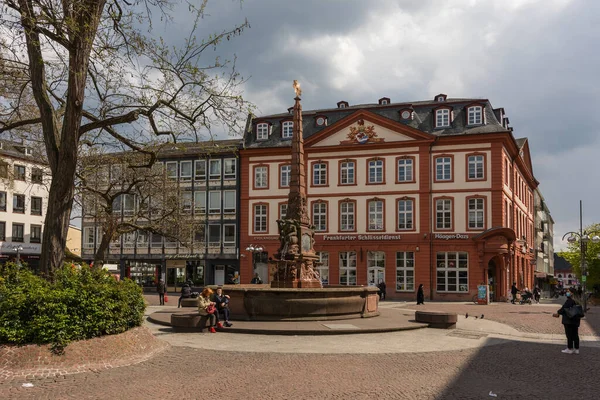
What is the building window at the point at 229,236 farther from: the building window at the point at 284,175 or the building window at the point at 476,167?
the building window at the point at 476,167

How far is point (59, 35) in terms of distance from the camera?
1215 centimetres

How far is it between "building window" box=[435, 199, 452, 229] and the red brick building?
7cm

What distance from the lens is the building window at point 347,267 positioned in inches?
1759

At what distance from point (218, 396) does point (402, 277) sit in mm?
35246

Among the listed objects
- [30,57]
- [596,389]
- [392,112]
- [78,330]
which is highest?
[392,112]

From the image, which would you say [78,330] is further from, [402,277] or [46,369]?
[402,277]

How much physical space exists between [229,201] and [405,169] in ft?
49.3

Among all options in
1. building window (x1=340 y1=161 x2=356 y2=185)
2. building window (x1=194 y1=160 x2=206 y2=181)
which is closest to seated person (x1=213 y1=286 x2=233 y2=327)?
building window (x1=340 y1=161 x2=356 y2=185)

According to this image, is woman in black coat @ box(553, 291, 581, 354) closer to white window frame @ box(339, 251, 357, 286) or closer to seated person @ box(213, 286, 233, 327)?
seated person @ box(213, 286, 233, 327)

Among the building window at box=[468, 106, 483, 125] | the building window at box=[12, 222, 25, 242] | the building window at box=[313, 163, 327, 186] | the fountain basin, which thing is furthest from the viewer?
the building window at box=[12, 222, 25, 242]

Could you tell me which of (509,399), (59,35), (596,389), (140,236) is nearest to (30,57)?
(59,35)

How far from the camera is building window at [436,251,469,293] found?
41.7 m

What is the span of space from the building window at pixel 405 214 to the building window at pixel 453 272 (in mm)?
3012

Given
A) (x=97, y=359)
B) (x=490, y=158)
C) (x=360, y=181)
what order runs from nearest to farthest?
(x=97, y=359), (x=490, y=158), (x=360, y=181)
